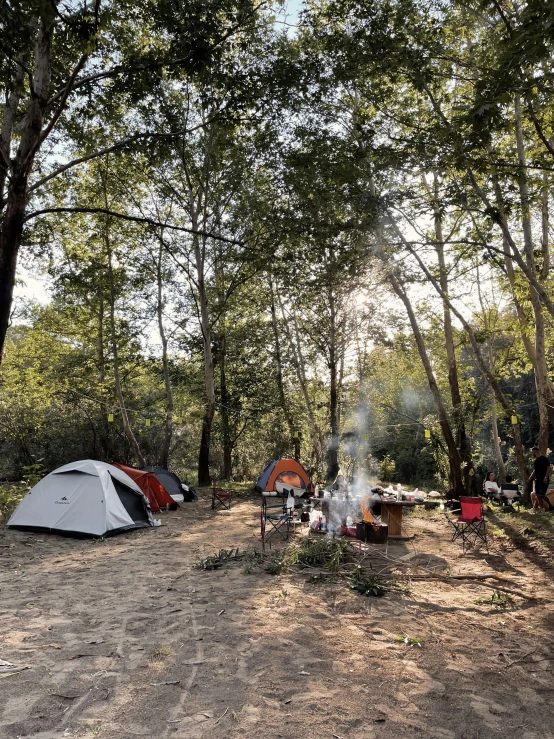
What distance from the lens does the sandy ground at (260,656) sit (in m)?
2.78

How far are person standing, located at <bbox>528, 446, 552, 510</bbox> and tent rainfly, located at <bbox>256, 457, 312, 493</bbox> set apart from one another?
16.6 ft

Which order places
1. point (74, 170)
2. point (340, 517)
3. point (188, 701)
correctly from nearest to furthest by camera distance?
point (188, 701), point (340, 517), point (74, 170)

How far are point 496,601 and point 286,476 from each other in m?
8.48

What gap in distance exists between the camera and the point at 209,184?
51.2ft

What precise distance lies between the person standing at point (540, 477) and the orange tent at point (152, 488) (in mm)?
7613

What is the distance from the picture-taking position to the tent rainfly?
1312 cm

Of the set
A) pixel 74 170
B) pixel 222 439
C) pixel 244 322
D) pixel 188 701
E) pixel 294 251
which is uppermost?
pixel 74 170

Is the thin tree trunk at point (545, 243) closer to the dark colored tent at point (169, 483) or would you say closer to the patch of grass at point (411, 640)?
the patch of grass at point (411, 640)

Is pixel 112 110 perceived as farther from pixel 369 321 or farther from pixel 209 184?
pixel 369 321

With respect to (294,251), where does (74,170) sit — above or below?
above

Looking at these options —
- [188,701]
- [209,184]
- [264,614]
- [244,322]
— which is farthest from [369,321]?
[188,701]

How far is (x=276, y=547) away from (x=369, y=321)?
10821 millimetres

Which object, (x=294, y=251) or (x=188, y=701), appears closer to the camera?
(x=188, y=701)

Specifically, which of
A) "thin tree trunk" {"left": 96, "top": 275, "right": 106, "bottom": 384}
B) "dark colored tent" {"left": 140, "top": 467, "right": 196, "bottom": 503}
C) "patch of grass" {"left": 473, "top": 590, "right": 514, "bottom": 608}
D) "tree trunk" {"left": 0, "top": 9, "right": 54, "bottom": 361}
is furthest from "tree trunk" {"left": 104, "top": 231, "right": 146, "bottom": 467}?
"patch of grass" {"left": 473, "top": 590, "right": 514, "bottom": 608}
